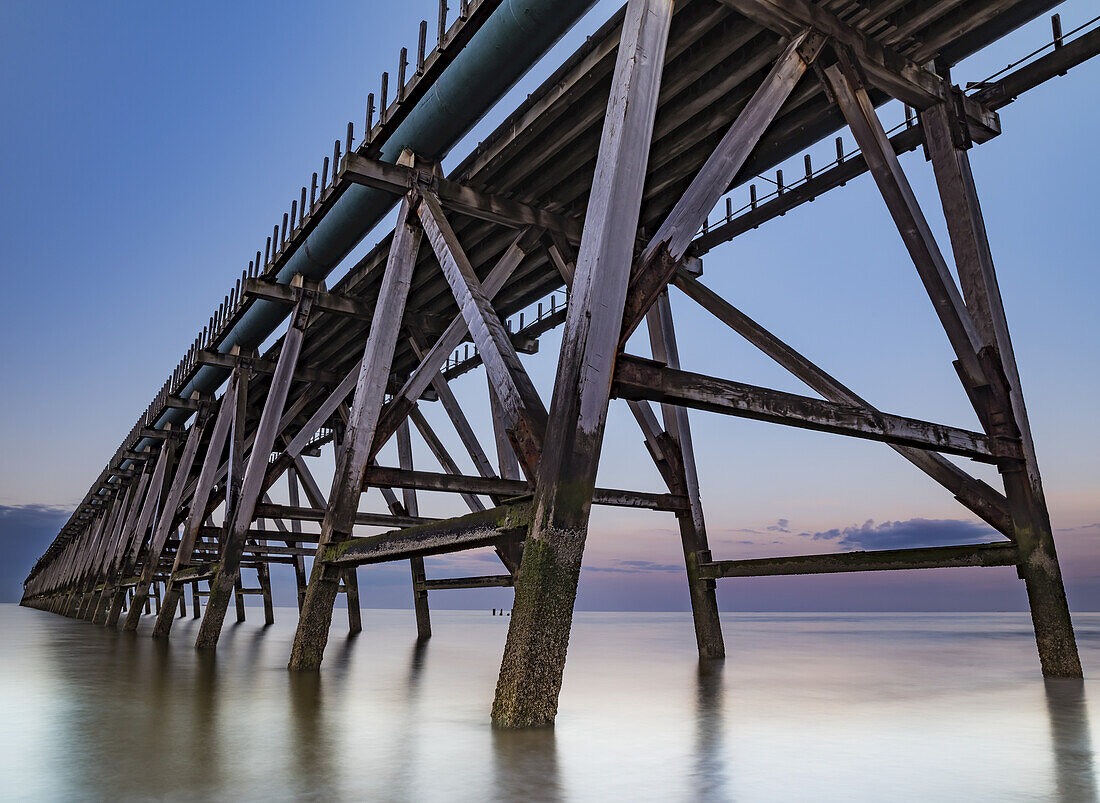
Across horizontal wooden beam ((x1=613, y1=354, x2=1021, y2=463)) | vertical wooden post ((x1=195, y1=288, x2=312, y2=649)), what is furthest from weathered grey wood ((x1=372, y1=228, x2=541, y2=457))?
horizontal wooden beam ((x1=613, y1=354, x2=1021, y2=463))

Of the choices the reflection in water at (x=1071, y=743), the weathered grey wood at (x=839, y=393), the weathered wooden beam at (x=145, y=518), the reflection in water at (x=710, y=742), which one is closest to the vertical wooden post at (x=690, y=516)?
the weathered grey wood at (x=839, y=393)

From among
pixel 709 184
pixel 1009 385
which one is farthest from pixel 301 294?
pixel 1009 385

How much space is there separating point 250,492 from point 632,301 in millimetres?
6262

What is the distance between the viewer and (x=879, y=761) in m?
2.63

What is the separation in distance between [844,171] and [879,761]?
5.18 meters

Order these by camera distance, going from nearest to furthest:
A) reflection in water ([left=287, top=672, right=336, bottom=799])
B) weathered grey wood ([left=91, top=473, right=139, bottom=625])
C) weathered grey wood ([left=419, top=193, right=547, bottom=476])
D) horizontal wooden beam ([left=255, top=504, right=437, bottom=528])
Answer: reflection in water ([left=287, top=672, right=336, bottom=799])
weathered grey wood ([left=419, top=193, right=547, bottom=476])
horizontal wooden beam ([left=255, top=504, right=437, bottom=528])
weathered grey wood ([left=91, top=473, right=139, bottom=625])

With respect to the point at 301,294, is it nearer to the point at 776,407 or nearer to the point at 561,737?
the point at 776,407

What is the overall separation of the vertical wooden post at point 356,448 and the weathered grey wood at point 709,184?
2.76m

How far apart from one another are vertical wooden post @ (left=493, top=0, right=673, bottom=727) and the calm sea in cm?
28

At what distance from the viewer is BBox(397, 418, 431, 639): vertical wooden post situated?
1110 cm

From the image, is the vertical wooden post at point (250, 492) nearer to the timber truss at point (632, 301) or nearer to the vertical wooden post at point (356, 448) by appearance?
the timber truss at point (632, 301)

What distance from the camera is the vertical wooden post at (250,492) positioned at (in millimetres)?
8336

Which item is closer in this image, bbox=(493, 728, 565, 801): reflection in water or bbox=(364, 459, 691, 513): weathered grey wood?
bbox=(493, 728, 565, 801): reflection in water

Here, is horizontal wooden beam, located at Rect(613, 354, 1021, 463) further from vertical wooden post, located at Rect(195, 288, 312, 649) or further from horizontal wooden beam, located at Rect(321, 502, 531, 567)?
vertical wooden post, located at Rect(195, 288, 312, 649)
